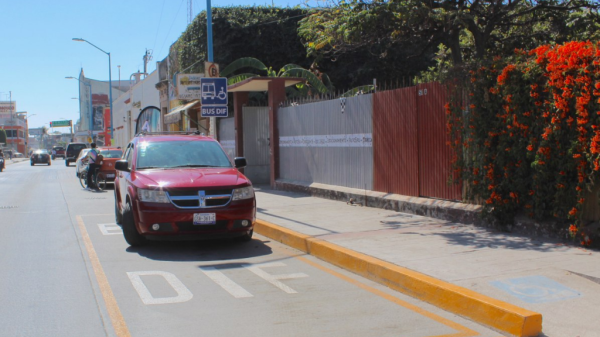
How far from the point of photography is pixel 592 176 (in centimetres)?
736

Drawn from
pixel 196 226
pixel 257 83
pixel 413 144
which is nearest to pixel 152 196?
pixel 196 226

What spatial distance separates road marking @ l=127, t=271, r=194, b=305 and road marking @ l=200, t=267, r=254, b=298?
1.40 ft

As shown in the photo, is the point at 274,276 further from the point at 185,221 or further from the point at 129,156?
the point at 129,156

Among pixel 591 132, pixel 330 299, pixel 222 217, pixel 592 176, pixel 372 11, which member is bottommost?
pixel 330 299

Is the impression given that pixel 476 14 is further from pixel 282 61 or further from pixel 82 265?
pixel 282 61

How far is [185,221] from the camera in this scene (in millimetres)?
8445

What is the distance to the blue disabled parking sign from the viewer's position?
1446 centimetres

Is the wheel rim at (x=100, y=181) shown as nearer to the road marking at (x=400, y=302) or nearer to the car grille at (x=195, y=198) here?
the car grille at (x=195, y=198)

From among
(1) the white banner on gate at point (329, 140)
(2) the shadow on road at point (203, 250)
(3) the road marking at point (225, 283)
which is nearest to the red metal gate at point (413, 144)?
(1) the white banner on gate at point (329, 140)

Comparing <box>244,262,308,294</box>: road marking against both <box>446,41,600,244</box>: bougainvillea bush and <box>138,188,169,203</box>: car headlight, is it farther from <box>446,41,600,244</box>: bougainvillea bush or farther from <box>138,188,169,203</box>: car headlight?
<box>446,41,600,244</box>: bougainvillea bush

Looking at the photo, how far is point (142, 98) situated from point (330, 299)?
43.4 meters

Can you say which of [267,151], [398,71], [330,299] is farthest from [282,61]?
[330,299]

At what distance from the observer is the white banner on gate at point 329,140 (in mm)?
12931

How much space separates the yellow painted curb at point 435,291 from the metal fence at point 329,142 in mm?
4632
